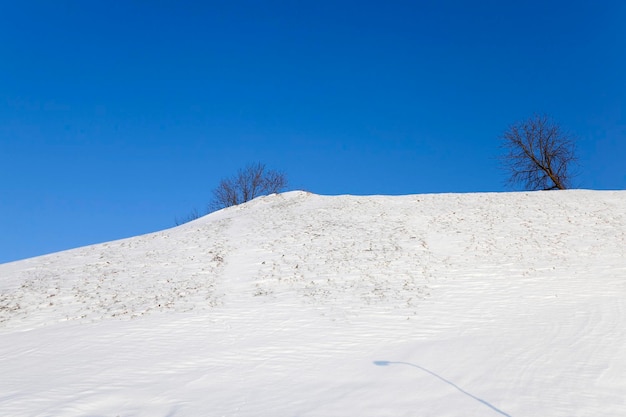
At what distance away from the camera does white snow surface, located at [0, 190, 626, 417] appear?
8430 mm

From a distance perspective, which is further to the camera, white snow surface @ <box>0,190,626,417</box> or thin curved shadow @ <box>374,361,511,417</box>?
white snow surface @ <box>0,190,626,417</box>

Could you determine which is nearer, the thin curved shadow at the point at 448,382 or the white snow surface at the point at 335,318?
the thin curved shadow at the point at 448,382

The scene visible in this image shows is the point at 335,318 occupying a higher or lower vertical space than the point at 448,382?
higher

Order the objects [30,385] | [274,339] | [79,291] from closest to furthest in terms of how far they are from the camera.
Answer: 1. [30,385]
2. [274,339]
3. [79,291]

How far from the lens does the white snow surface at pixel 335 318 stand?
27.7 feet

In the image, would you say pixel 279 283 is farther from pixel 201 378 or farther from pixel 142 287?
pixel 201 378

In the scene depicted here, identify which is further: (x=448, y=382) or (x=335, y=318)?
(x=335, y=318)

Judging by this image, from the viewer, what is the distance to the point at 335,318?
13.3m

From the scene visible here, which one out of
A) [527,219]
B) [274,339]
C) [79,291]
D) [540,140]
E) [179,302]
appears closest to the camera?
[274,339]

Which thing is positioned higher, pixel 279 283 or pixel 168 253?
pixel 168 253

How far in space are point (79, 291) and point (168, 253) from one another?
5.18 m

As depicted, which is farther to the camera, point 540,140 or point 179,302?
point 540,140

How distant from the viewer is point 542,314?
13.1 meters

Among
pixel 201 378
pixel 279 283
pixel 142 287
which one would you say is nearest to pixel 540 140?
pixel 279 283
